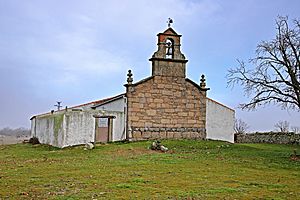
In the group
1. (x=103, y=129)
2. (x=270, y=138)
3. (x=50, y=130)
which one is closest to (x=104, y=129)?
(x=103, y=129)

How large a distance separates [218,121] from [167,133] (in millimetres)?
5610

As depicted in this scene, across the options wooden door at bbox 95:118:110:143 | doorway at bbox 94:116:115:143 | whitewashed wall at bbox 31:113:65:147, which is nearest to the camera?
whitewashed wall at bbox 31:113:65:147

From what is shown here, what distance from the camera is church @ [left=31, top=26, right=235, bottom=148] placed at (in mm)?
25500

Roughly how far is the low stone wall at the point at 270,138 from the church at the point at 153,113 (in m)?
9.63

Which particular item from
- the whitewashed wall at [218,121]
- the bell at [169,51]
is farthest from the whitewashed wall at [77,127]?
the whitewashed wall at [218,121]

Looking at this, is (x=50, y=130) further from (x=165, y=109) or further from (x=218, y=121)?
(x=218, y=121)

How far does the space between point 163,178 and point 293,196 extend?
381cm

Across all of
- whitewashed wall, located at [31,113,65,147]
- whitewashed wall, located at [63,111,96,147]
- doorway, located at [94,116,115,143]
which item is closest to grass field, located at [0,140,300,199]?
whitewashed wall, located at [63,111,96,147]

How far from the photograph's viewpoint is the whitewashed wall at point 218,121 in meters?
30.2

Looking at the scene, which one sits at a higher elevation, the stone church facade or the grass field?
the stone church facade

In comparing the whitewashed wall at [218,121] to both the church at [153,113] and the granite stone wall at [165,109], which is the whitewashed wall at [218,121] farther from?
the granite stone wall at [165,109]

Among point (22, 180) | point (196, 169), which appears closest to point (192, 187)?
point (196, 169)

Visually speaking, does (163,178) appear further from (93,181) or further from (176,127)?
(176,127)

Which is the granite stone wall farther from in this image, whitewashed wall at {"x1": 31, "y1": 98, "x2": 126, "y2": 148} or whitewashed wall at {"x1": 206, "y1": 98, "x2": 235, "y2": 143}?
Result: whitewashed wall at {"x1": 206, "y1": 98, "x2": 235, "y2": 143}
